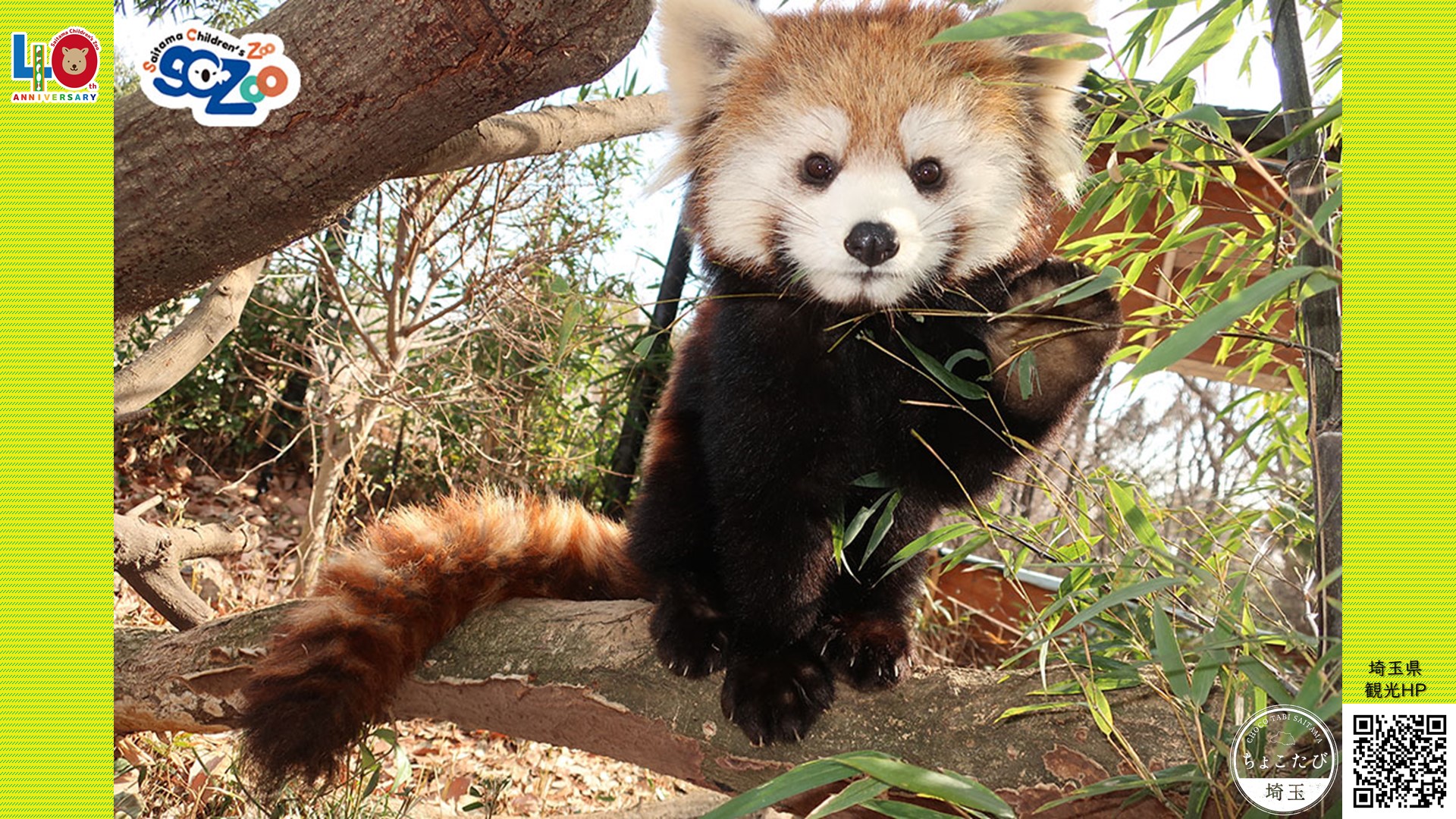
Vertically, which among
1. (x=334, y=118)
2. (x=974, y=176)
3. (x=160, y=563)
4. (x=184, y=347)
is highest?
(x=334, y=118)

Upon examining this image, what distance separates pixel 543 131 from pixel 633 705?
125cm

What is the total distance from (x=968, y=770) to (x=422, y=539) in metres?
0.93

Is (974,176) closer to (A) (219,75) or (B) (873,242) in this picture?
(B) (873,242)

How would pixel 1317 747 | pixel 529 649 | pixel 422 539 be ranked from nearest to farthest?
pixel 1317 747
pixel 529 649
pixel 422 539

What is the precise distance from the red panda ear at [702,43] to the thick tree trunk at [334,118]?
139mm

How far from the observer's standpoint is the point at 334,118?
130cm

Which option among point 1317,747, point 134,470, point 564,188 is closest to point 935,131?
point 1317,747

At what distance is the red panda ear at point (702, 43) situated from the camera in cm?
146

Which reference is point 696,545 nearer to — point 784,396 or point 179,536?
point 784,396

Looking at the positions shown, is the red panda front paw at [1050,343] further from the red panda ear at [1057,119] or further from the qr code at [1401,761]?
the qr code at [1401,761]

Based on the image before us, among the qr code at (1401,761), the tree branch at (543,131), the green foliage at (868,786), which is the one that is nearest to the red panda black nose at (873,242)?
the tree branch at (543,131)

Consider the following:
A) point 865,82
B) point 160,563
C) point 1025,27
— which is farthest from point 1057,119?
point 160,563

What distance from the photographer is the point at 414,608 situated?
1.55 metres

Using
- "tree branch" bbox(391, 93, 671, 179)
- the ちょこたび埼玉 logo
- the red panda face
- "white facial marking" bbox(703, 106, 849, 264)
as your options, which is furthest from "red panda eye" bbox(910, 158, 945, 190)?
the ちょこたび埼玉 logo
